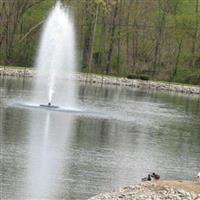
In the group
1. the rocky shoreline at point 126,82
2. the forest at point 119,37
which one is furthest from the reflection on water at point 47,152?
the forest at point 119,37

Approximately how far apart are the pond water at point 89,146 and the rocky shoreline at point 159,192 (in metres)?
2.89

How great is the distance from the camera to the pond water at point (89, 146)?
1184 inches

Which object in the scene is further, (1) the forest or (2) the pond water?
(1) the forest

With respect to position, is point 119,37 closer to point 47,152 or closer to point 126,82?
point 126,82

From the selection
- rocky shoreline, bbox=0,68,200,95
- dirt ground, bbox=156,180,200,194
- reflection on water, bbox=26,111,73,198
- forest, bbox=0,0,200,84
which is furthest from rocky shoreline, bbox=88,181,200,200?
forest, bbox=0,0,200,84

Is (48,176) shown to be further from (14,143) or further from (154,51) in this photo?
(154,51)

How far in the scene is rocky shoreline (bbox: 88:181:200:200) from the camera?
2419 centimetres

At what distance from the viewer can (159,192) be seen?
80.1 ft

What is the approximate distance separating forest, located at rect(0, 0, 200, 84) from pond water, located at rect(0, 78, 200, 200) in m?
44.1

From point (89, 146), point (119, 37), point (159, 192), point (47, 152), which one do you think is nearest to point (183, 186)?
point (159, 192)

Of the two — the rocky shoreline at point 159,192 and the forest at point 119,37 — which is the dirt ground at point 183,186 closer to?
the rocky shoreline at point 159,192

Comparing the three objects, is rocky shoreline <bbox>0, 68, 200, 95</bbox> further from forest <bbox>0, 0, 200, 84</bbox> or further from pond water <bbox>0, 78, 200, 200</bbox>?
pond water <bbox>0, 78, 200, 200</bbox>

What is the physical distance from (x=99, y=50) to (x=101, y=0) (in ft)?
30.1

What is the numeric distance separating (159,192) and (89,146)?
1645 centimetres
